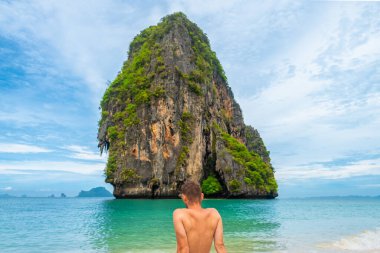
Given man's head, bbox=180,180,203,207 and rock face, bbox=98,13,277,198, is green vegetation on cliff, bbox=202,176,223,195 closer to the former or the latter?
rock face, bbox=98,13,277,198

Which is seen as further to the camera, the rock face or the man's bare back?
the rock face

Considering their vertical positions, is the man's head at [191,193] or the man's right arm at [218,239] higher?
the man's head at [191,193]

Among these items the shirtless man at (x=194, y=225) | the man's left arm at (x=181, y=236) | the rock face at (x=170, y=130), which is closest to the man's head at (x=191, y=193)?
the shirtless man at (x=194, y=225)

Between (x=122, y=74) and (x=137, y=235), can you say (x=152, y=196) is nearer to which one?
(x=122, y=74)

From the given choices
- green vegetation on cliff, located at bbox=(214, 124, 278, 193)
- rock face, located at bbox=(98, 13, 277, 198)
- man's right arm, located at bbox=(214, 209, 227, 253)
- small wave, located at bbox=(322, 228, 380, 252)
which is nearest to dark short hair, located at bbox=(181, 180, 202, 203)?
man's right arm, located at bbox=(214, 209, 227, 253)

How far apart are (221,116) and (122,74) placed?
18096 millimetres

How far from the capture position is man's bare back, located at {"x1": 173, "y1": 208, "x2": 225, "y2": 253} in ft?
11.0

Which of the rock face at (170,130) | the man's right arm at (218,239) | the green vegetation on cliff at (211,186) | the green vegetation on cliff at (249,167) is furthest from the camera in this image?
the green vegetation on cliff at (249,167)

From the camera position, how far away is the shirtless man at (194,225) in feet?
10.9

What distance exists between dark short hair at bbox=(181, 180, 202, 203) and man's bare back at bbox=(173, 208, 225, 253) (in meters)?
0.12

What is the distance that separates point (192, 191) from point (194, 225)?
13.5 inches

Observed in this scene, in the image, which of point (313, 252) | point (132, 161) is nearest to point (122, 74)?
point (132, 161)

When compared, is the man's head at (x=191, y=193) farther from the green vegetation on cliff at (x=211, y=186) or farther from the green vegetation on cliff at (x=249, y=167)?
the green vegetation on cliff at (x=249, y=167)

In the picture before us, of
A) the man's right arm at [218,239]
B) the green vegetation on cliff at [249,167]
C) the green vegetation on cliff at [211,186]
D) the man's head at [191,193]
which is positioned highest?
the green vegetation on cliff at [249,167]
